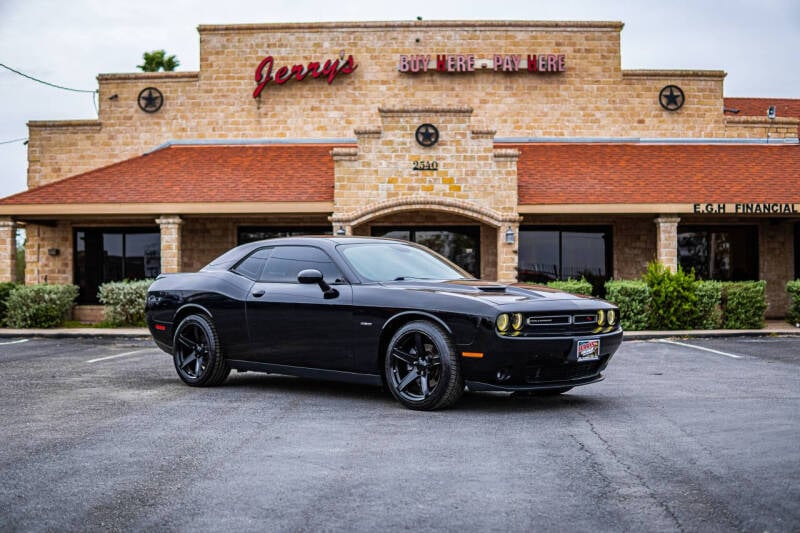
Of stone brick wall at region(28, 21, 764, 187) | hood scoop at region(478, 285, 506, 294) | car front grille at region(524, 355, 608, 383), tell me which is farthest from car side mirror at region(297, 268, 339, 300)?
stone brick wall at region(28, 21, 764, 187)

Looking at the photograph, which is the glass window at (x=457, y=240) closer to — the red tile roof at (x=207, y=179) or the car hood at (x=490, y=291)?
the red tile roof at (x=207, y=179)

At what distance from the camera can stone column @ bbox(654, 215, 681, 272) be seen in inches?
771

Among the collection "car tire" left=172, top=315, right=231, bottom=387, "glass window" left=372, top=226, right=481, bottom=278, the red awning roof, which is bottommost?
"car tire" left=172, top=315, right=231, bottom=387

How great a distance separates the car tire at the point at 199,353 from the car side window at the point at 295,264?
809 mm

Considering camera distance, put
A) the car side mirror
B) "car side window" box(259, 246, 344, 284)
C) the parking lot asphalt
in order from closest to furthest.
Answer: the parking lot asphalt → the car side mirror → "car side window" box(259, 246, 344, 284)

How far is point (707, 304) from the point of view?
1803 cm

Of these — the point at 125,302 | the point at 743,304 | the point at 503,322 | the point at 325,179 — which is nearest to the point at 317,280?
the point at 503,322

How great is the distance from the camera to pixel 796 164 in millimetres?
22266

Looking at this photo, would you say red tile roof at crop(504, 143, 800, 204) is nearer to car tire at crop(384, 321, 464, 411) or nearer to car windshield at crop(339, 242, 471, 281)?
car windshield at crop(339, 242, 471, 281)

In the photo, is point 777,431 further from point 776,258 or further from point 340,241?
point 776,258

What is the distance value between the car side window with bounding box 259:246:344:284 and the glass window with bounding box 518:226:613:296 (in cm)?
1383

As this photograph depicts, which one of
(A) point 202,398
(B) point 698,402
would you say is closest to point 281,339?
(A) point 202,398

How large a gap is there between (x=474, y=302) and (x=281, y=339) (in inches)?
83.5

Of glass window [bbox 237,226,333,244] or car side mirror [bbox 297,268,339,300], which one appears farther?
glass window [bbox 237,226,333,244]
